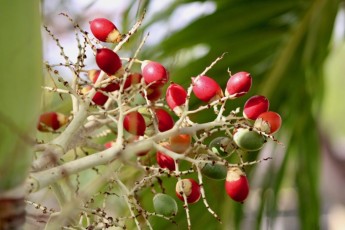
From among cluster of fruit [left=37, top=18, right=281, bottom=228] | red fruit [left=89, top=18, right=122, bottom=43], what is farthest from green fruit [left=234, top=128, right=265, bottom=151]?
red fruit [left=89, top=18, right=122, bottom=43]

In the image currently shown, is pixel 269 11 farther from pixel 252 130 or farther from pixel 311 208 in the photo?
pixel 252 130

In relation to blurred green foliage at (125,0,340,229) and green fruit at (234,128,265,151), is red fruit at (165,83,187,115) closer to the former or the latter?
green fruit at (234,128,265,151)

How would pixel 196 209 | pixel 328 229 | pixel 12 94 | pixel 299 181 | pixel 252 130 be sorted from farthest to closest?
pixel 328 229 < pixel 299 181 < pixel 196 209 < pixel 252 130 < pixel 12 94

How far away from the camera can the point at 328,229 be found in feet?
18.8

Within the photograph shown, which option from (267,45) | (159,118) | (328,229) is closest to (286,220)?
(328,229)

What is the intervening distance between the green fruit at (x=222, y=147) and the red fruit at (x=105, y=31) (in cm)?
10

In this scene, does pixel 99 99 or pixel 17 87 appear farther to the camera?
pixel 99 99

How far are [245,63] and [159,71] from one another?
2.45 feet

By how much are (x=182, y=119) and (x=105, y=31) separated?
10cm

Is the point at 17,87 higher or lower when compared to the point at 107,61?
lower

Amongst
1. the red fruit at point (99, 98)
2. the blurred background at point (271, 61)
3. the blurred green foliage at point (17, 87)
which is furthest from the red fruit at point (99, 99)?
the blurred background at point (271, 61)

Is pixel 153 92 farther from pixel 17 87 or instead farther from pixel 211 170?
pixel 17 87

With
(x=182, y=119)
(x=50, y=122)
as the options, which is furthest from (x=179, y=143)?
(x=50, y=122)

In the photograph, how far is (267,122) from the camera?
43 centimetres
